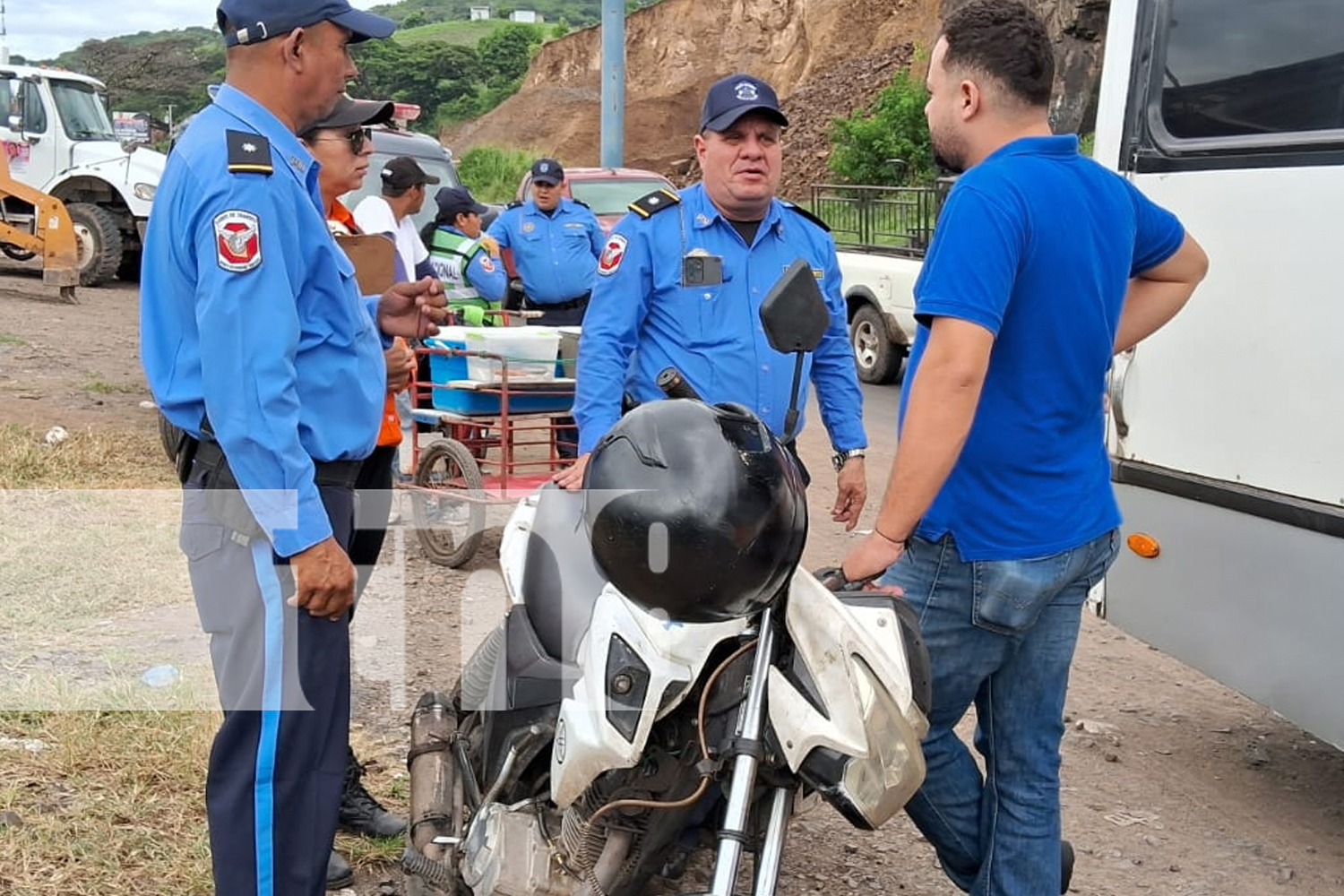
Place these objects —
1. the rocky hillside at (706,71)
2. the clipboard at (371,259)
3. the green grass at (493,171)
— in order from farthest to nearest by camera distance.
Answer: the rocky hillside at (706,71)
the green grass at (493,171)
the clipboard at (371,259)

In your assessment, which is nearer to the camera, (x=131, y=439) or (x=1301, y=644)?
(x=1301, y=644)

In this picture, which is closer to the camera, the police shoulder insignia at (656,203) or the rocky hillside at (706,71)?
the police shoulder insignia at (656,203)

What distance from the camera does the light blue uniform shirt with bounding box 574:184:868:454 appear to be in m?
3.89

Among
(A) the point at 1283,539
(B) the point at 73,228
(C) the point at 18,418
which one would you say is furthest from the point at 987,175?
(B) the point at 73,228

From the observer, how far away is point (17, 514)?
664cm

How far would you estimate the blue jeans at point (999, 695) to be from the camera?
2938mm

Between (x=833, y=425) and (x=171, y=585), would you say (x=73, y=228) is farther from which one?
(x=833, y=425)

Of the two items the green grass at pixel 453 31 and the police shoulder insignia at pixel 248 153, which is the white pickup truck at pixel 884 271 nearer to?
the police shoulder insignia at pixel 248 153

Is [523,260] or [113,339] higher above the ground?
[523,260]

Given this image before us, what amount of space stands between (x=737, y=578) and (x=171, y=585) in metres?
4.21

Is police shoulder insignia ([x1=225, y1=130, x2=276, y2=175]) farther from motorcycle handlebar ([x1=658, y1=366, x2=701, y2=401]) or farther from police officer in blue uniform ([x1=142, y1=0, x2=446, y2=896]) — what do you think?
motorcycle handlebar ([x1=658, y1=366, x2=701, y2=401])

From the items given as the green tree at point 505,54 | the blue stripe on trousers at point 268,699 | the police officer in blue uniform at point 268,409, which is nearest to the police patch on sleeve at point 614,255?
the police officer in blue uniform at point 268,409

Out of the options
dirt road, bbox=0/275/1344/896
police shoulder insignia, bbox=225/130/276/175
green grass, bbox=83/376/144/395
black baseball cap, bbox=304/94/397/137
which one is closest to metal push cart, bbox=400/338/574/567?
dirt road, bbox=0/275/1344/896

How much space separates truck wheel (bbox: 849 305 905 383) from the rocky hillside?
62.4ft
